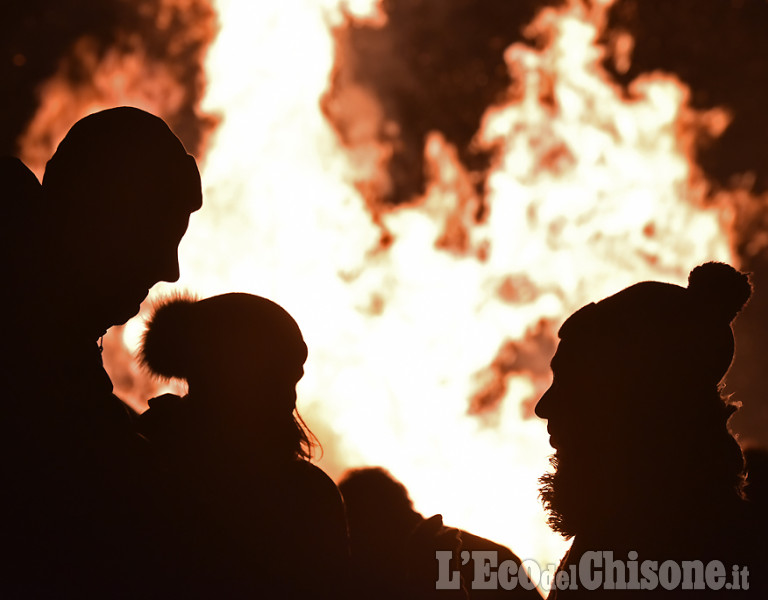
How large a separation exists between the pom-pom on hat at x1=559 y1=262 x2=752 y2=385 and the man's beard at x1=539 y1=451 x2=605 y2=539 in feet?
1.63

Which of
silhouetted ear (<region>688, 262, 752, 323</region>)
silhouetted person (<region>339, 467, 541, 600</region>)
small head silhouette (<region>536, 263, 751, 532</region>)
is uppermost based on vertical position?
silhouetted ear (<region>688, 262, 752, 323</region>)

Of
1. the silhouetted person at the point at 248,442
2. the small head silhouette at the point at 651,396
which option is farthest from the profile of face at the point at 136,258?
the small head silhouette at the point at 651,396

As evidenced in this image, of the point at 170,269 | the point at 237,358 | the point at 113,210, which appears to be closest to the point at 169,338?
the point at 237,358

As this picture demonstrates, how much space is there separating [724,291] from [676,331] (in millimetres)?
290

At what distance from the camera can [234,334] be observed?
378 centimetres

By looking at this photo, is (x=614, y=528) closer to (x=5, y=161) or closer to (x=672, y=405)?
(x=672, y=405)

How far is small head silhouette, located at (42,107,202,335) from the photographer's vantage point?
2523mm

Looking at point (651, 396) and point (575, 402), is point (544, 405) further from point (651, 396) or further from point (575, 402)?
point (651, 396)

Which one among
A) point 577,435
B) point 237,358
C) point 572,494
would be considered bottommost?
point 572,494

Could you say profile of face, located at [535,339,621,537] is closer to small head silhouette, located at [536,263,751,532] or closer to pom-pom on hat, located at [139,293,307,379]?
small head silhouette, located at [536,263,751,532]

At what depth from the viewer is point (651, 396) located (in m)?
3.13

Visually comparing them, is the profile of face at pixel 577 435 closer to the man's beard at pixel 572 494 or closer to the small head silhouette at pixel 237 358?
the man's beard at pixel 572 494

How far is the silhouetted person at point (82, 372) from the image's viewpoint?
2.10 m

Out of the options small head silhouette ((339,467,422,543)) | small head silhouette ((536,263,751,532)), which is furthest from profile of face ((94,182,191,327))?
small head silhouette ((339,467,422,543))
